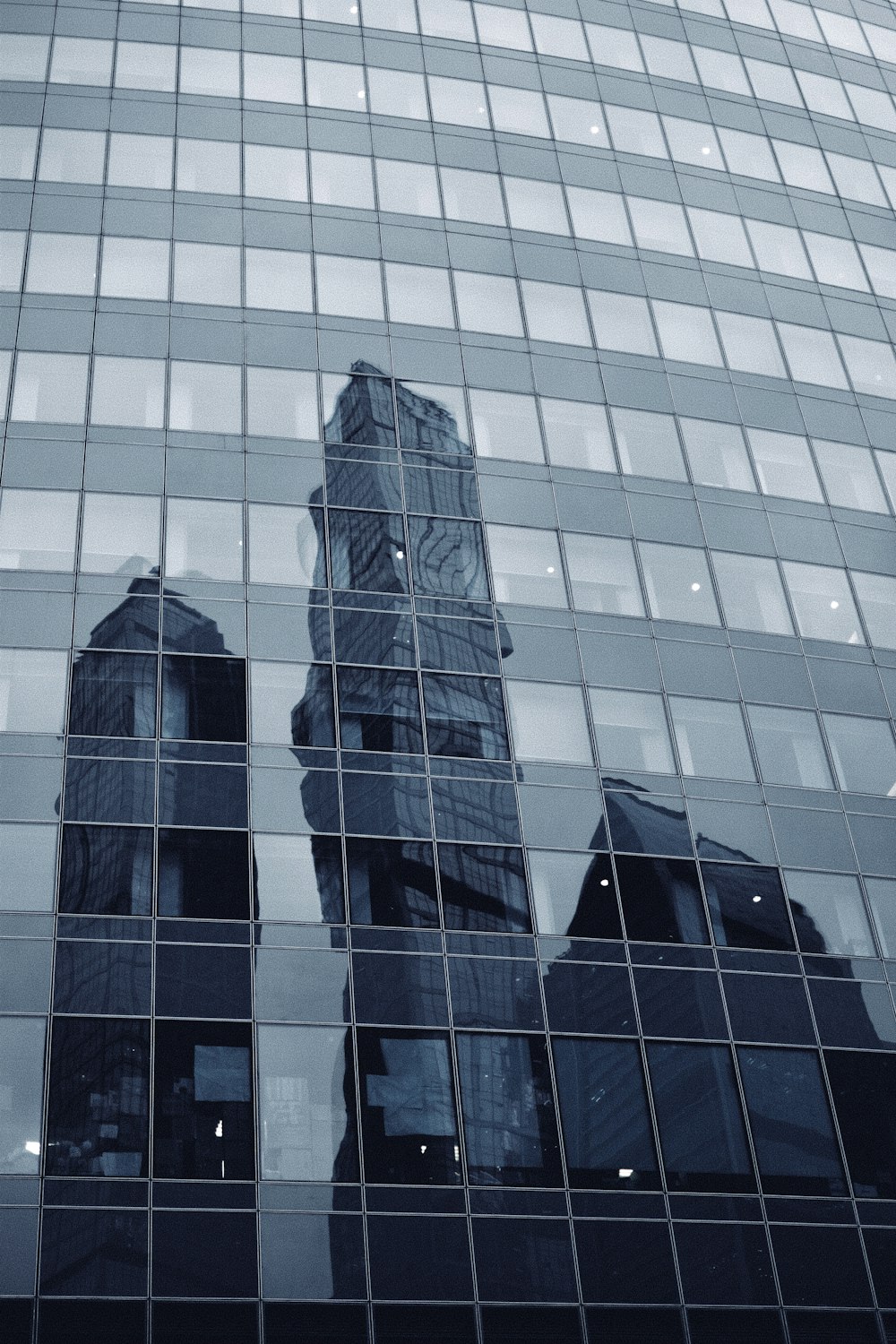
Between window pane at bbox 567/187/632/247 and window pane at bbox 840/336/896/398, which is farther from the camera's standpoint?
window pane at bbox 567/187/632/247

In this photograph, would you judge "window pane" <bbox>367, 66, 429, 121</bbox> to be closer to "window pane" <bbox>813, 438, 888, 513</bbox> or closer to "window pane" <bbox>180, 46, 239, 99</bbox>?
"window pane" <bbox>180, 46, 239, 99</bbox>

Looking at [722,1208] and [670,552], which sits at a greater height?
[670,552]

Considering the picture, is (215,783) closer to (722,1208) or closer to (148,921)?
(148,921)

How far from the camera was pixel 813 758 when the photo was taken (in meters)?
32.4

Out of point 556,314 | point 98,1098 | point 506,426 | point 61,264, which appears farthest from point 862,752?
point 61,264

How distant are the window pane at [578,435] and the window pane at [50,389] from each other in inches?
476

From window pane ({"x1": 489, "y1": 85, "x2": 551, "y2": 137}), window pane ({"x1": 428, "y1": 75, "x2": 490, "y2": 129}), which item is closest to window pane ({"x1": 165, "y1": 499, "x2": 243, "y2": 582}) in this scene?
window pane ({"x1": 428, "y1": 75, "x2": 490, "y2": 129})

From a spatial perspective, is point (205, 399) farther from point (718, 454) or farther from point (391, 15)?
point (391, 15)

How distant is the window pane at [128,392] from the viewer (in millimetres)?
34469

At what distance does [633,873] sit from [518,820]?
2.71 meters

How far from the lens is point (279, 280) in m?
37.8

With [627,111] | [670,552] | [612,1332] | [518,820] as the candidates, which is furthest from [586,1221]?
[627,111]

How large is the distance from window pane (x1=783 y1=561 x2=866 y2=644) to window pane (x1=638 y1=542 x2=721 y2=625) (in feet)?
7.52

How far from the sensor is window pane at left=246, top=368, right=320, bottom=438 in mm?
35062
